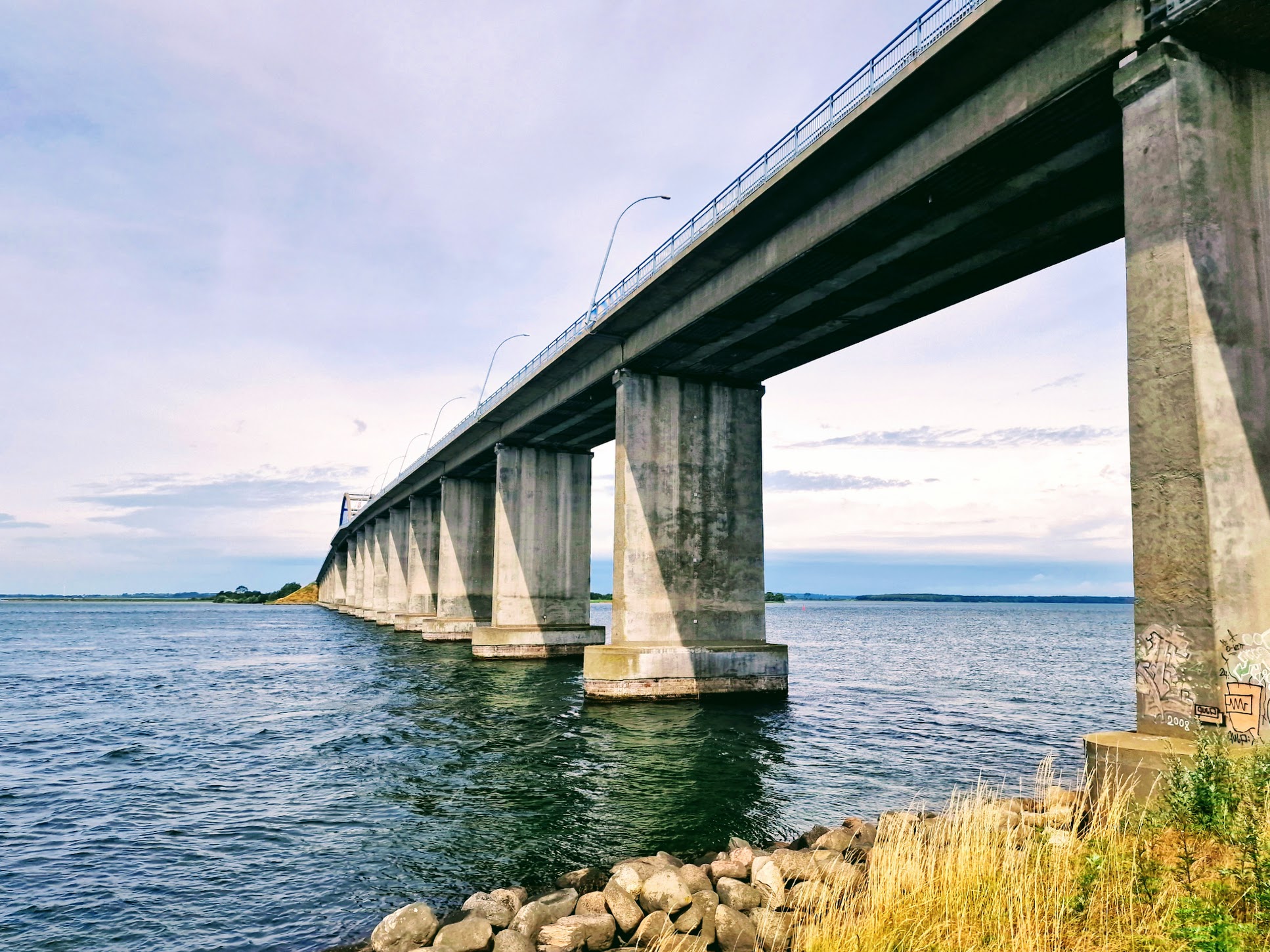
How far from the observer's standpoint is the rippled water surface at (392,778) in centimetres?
1153

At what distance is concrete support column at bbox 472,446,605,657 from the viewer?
4862cm

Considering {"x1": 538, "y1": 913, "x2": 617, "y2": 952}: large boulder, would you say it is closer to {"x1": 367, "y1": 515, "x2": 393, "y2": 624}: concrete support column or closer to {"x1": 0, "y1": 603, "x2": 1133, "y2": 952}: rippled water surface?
{"x1": 0, "y1": 603, "x2": 1133, "y2": 952}: rippled water surface

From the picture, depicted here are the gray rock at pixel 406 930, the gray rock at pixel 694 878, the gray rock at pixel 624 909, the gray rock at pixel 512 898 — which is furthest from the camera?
the gray rock at pixel 694 878

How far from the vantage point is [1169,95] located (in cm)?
1256

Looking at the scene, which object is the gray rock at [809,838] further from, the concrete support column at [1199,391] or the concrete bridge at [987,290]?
the concrete bridge at [987,290]

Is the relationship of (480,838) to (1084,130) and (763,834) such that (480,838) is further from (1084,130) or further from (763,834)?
(1084,130)

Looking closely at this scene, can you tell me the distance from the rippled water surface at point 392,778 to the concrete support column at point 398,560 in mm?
47206

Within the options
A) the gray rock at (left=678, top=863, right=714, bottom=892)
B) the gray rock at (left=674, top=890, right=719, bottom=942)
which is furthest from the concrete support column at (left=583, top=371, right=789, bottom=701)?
the gray rock at (left=674, top=890, right=719, bottom=942)

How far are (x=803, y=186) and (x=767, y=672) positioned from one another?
18.0 m

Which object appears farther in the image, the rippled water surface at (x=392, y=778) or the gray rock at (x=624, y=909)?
the rippled water surface at (x=392, y=778)

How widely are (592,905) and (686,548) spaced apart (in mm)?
22704

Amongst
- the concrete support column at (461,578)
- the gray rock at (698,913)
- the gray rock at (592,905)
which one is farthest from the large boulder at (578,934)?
the concrete support column at (461,578)

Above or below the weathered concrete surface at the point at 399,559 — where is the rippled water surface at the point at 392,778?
below

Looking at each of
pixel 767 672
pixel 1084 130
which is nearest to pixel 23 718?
pixel 767 672
